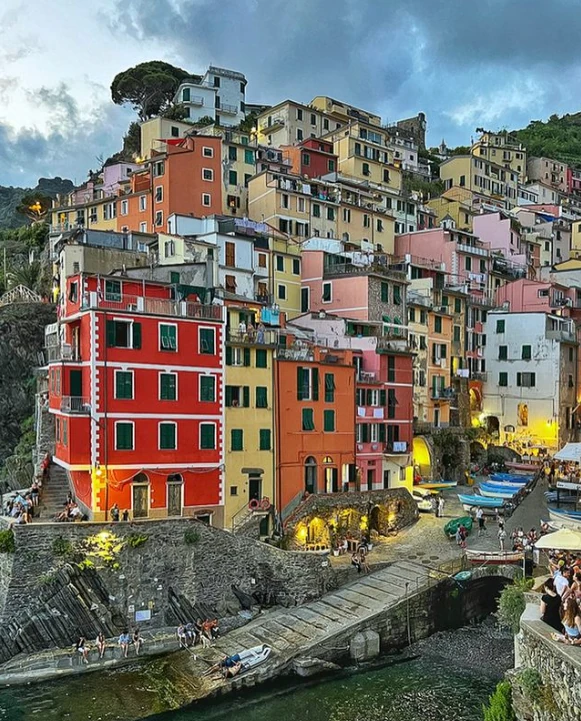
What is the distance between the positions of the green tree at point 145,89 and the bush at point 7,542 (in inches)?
3242

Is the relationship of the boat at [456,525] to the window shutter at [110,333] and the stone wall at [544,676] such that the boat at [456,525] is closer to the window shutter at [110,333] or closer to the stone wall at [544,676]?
the stone wall at [544,676]

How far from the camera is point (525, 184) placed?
111062 mm

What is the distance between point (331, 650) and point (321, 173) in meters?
57.1

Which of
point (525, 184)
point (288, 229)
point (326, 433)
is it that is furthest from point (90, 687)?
point (525, 184)

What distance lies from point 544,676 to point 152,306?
26.8 m

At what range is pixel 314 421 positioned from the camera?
41219mm

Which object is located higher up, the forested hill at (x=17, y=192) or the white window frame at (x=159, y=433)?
the forested hill at (x=17, y=192)

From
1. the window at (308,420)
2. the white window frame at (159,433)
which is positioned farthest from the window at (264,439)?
the white window frame at (159,433)

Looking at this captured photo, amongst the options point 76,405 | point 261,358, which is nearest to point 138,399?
point 76,405

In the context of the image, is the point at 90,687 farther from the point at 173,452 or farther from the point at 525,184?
the point at 525,184

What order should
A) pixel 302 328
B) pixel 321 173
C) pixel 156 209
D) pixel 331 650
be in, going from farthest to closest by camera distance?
1. pixel 321 173
2. pixel 156 209
3. pixel 302 328
4. pixel 331 650

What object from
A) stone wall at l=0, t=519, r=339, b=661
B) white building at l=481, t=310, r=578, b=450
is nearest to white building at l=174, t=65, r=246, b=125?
white building at l=481, t=310, r=578, b=450

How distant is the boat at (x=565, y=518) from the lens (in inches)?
1315

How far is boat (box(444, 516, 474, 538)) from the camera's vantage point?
39000 millimetres
